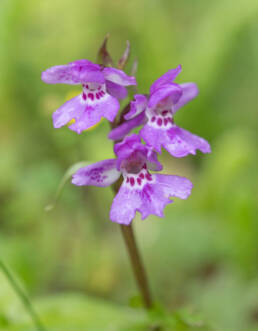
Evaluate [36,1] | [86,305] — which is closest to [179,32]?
[36,1]

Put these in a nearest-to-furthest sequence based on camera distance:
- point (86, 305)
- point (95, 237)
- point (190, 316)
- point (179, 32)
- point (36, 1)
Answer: point (190, 316) → point (86, 305) → point (95, 237) → point (36, 1) → point (179, 32)

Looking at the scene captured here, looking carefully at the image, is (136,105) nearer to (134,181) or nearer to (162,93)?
(162,93)

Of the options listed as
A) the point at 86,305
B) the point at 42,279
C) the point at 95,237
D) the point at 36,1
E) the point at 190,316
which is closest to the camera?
the point at 190,316

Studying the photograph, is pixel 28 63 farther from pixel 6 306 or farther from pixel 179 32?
pixel 6 306

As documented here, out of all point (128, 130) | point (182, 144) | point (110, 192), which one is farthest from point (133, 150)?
point (110, 192)

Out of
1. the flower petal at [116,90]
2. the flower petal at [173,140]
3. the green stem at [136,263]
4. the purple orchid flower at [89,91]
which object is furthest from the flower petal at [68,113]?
the green stem at [136,263]

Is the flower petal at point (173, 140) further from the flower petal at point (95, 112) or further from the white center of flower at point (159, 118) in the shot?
the flower petal at point (95, 112)

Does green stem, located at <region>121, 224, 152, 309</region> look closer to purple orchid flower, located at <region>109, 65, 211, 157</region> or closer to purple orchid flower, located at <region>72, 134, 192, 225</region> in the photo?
purple orchid flower, located at <region>72, 134, 192, 225</region>
